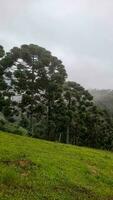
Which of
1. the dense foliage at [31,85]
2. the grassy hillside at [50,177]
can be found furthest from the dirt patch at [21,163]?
the dense foliage at [31,85]

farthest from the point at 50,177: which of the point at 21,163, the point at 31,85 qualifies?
the point at 31,85

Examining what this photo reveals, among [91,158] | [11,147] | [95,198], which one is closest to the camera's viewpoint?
[95,198]

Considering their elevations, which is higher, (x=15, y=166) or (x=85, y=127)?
(x=85, y=127)

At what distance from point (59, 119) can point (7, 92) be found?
13.5 meters

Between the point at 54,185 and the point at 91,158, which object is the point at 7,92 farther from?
the point at 54,185

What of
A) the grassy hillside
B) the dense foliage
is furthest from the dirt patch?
the dense foliage

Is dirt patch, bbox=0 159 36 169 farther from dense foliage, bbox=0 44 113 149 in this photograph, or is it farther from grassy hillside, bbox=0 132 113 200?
dense foliage, bbox=0 44 113 149

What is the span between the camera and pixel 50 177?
30.5 meters

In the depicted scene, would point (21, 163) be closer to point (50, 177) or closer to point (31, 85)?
point (50, 177)

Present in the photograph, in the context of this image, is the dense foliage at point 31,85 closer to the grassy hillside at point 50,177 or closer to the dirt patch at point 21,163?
the grassy hillside at point 50,177

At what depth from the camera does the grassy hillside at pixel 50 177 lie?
24.9 m

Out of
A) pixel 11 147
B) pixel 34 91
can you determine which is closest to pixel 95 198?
pixel 11 147

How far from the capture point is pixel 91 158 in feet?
149

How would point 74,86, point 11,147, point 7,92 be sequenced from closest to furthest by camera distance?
point 11,147 < point 7,92 < point 74,86
